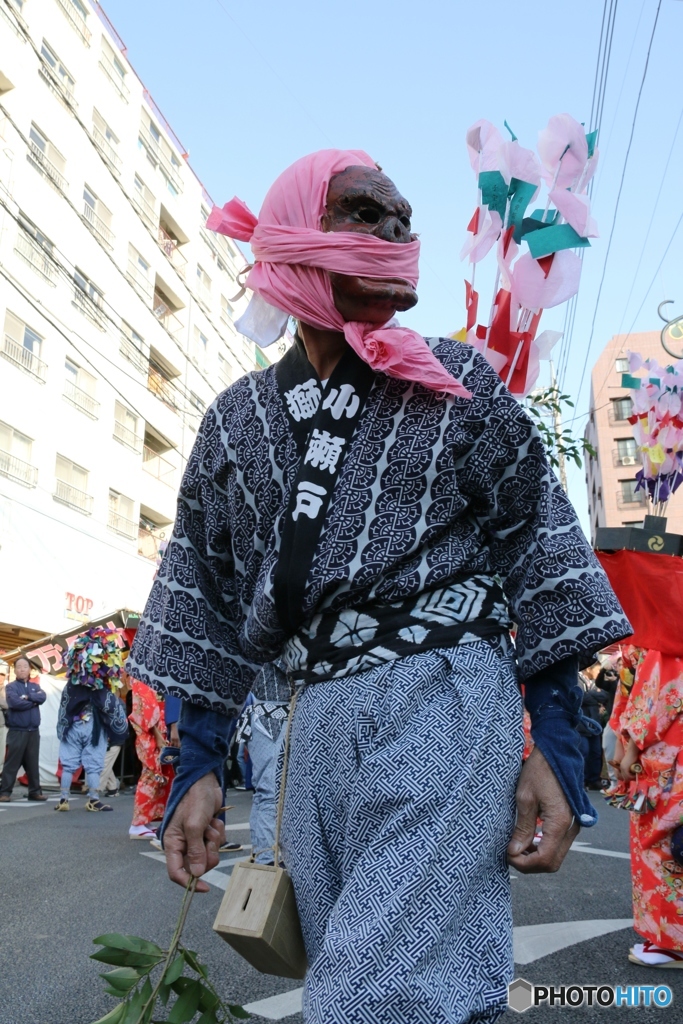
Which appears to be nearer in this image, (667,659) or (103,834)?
(667,659)

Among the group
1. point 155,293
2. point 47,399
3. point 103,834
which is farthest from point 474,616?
point 155,293

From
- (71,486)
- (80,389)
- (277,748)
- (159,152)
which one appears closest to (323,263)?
(277,748)

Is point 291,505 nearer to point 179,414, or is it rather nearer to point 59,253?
point 59,253

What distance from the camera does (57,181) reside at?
2300 cm

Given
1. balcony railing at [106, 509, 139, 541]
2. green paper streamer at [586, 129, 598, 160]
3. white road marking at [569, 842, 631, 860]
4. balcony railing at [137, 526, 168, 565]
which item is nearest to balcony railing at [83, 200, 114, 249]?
balcony railing at [106, 509, 139, 541]

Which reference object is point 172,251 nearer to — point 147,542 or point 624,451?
point 147,542

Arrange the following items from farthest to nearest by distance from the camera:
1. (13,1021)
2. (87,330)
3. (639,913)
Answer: (87,330) < (639,913) < (13,1021)

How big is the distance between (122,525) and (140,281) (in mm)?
7348

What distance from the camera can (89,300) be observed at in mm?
24891

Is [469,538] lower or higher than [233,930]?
higher

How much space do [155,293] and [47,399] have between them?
33.7ft

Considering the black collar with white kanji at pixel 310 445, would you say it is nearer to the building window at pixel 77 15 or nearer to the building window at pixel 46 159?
the building window at pixel 46 159

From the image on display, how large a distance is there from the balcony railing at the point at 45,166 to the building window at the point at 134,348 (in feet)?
15.8

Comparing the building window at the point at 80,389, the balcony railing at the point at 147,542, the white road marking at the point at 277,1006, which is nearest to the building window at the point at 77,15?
the building window at the point at 80,389
